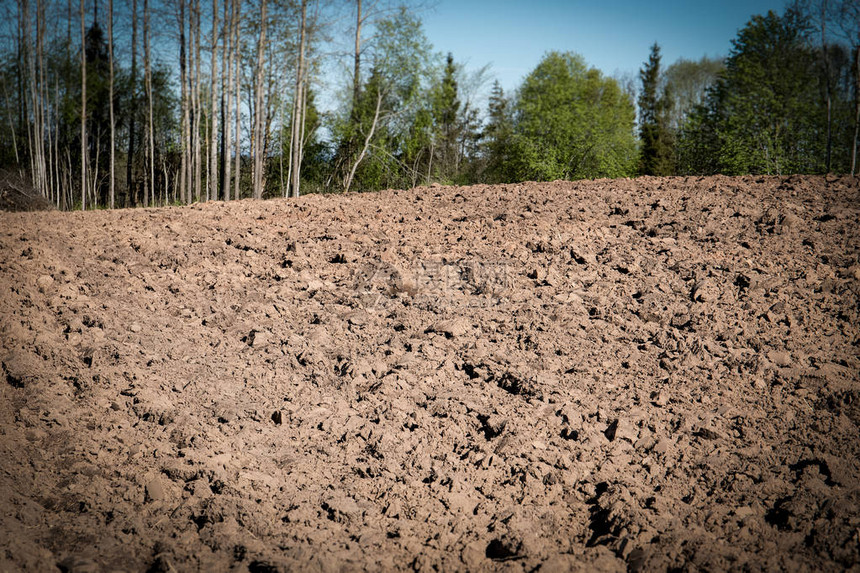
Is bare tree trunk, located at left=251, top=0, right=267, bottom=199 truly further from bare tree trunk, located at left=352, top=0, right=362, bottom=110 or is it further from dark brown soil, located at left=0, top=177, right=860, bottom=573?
dark brown soil, located at left=0, top=177, right=860, bottom=573

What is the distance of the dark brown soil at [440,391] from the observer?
242 centimetres

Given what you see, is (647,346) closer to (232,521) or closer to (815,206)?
(232,521)

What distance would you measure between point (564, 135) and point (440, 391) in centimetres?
1752

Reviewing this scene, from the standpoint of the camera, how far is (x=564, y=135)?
61.6ft

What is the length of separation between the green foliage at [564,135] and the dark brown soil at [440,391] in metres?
13.6

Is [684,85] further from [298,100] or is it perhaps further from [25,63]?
[25,63]

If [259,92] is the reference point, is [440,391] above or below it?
below

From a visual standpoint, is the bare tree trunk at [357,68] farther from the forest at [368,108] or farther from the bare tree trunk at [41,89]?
the bare tree trunk at [41,89]

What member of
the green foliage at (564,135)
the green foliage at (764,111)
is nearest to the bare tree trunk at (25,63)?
the green foliage at (564,135)

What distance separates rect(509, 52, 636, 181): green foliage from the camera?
1862 centimetres

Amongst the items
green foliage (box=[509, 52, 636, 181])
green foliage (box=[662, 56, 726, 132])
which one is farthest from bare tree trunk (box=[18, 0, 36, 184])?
green foliage (box=[662, 56, 726, 132])

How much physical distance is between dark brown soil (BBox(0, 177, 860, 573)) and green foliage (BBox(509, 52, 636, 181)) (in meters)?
13.6

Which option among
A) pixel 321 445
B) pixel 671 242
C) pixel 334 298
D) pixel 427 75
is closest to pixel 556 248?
pixel 671 242

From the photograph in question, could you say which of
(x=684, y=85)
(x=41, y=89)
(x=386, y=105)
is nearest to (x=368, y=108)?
(x=386, y=105)
